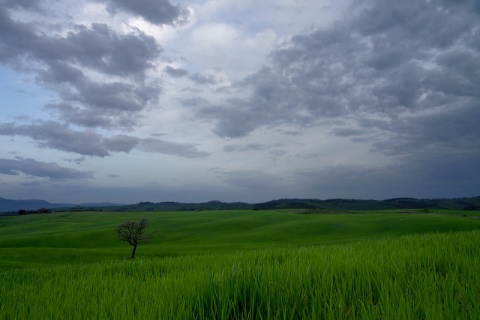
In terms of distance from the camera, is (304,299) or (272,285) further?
(272,285)

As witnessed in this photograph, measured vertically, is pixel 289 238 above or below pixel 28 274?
below

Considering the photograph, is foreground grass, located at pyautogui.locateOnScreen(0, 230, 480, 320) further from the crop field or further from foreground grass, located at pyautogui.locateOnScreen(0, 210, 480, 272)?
foreground grass, located at pyautogui.locateOnScreen(0, 210, 480, 272)

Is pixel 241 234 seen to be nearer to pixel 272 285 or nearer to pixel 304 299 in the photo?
pixel 272 285

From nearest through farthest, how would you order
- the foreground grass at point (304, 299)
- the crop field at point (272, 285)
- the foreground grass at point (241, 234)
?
the foreground grass at point (304, 299) < the crop field at point (272, 285) < the foreground grass at point (241, 234)

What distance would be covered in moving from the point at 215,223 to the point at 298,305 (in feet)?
249

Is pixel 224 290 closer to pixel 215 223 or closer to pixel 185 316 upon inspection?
pixel 185 316

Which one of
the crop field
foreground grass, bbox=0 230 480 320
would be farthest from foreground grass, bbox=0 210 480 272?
foreground grass, bbox=0 230 480 320

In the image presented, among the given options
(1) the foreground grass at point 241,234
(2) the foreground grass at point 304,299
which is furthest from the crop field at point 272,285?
(1) the foreground grass at point 241,234

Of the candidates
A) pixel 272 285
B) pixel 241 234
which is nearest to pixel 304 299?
pixel 272 285

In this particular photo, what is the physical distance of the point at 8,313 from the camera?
8.95ft

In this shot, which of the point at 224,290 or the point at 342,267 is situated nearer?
the point at 224,290

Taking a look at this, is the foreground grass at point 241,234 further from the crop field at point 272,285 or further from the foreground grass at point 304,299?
the foreground grass at point 304,299

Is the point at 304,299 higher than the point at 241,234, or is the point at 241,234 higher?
the point at 304,299

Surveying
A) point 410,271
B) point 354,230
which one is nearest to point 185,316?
point 410,271
